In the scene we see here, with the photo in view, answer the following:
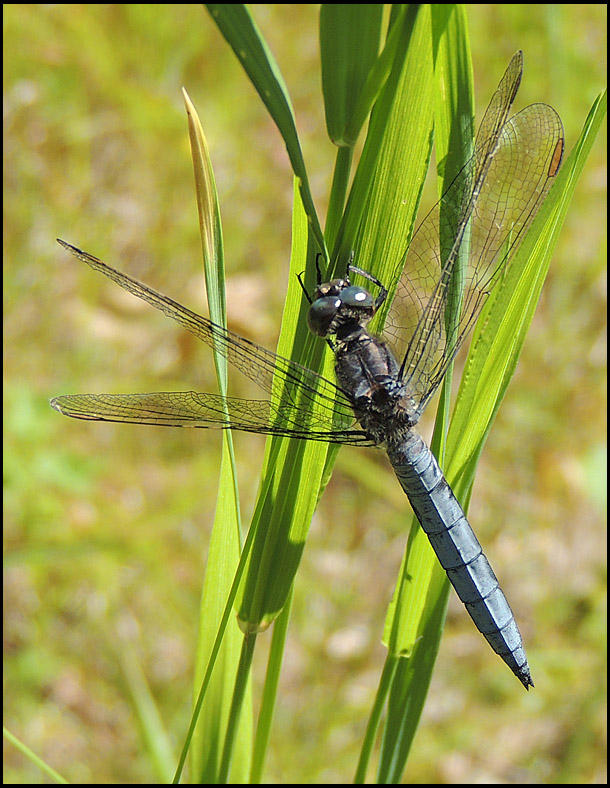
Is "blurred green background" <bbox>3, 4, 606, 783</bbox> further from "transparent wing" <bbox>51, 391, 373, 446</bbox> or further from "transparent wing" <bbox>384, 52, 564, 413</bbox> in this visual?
"transparent wing" <bbox>384, 52, 564, 413</bbox>

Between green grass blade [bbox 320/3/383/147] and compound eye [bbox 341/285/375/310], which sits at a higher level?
compound eye [bbox 341/285/375/310]

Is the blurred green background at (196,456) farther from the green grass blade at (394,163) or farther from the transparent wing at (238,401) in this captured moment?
the green grass blade at (394,163)

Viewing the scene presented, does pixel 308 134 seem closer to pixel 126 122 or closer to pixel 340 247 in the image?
pixel 126 122

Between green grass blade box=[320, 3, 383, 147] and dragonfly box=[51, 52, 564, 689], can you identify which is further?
dragonfly box=[51, 52, 564, 689]

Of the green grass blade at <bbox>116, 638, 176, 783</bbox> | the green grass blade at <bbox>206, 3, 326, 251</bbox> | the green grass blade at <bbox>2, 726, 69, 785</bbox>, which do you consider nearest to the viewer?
the green grass blade at <bbox>206, 3, 326, 251</bbox>

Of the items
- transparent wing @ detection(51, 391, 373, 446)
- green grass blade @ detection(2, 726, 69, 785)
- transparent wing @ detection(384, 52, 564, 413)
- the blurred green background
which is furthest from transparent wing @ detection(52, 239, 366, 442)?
the blurred green background

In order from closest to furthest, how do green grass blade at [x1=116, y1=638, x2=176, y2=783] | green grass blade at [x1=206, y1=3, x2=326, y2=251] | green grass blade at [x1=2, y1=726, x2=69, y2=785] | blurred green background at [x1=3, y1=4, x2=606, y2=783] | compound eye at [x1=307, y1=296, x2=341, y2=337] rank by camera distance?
green grass blade at [x1=206, y1=3, x2=326, y2=251]
compound eye at [x1=307, y1=296, x2=341, y2=337]
green grass blade at [x1=2, y1=726, x2=69, y2=785]
green grass blade at [x1=116, y1=638, x2=176, y2=783]
blurred green background at [x1=3, y1=4, x2=606, y2=783]

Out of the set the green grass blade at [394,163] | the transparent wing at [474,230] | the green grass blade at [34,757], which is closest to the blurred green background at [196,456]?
the green grass blade at [34,757]
